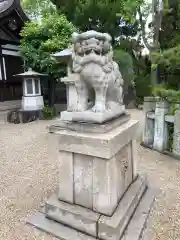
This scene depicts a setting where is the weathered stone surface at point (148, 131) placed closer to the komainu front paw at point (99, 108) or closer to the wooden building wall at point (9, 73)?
the komainu front paw at point (99, 108)

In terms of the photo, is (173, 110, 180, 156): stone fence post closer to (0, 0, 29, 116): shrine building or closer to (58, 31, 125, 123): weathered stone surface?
(58, 31, 125, 123): weathered stone surface

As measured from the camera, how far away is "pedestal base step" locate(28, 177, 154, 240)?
1906 millimetres

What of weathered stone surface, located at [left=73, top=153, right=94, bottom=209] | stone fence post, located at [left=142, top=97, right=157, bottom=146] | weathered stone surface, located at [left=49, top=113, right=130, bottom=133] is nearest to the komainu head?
weathered stone surface, located at [left=49, top=113, right=130, bottom=133]

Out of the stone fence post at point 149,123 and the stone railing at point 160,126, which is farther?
the stone fence post at point 149,123

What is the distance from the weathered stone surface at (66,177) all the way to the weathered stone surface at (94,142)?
89 millimetres

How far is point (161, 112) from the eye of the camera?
13.2 feet

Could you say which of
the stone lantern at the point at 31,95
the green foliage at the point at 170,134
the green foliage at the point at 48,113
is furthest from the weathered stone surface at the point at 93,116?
the stone lantern at the point at 31,95

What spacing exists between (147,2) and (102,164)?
29.8ft

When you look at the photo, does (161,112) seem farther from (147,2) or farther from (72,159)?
(147,2)

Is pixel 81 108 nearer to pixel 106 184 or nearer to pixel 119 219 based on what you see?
pixel 106 184

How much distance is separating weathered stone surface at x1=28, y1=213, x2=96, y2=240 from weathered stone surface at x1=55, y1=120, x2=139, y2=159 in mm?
739

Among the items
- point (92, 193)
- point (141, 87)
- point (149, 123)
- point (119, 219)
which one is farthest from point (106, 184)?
point (141, 87)

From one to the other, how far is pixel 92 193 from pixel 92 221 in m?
0.24

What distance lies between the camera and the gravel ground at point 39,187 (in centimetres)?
212
